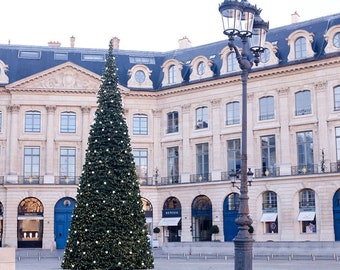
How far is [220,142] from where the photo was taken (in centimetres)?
4766

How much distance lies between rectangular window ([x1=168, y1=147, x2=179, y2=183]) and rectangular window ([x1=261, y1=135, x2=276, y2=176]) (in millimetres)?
7681

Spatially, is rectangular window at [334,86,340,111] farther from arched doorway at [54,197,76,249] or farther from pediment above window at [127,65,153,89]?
arched doorway at [54,197,76,249]

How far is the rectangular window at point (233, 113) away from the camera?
47.2 meters

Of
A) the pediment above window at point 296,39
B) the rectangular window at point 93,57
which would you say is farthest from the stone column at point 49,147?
the pediment above window at point 296,39

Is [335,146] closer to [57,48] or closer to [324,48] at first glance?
[324,48]

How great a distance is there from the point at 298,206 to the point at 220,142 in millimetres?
7955

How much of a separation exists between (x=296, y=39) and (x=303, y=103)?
180 inches

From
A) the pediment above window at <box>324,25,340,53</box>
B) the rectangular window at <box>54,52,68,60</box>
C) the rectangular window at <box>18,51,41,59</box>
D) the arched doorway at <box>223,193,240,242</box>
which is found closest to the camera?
the pediment above window at <box>324,25,340,53</box>

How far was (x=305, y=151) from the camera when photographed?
143 feet

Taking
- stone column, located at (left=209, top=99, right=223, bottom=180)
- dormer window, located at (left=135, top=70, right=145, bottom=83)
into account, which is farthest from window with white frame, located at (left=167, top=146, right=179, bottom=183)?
dormer window, located at (left=135, top=70, right=145, bottom=83)

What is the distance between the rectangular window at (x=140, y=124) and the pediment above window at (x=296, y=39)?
43.2ft

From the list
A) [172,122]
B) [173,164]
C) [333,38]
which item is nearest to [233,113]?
[172,122]

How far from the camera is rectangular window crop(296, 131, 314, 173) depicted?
141 ft

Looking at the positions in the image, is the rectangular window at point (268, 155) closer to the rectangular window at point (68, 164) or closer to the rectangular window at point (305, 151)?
the rectangular window at point (305, 151)
